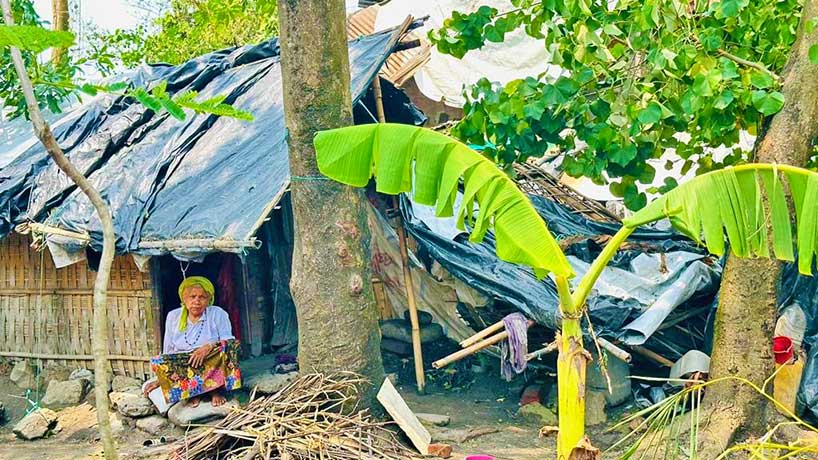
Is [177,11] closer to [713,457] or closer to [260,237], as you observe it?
[260,237]

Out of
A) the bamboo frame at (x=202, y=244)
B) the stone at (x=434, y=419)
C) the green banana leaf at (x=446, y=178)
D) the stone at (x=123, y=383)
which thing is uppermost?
the green banana leaf at (x=446, y=178)

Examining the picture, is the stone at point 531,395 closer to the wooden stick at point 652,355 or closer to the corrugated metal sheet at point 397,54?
the wooden stick at point 652,355

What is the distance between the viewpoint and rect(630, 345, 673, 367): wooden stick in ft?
22.6

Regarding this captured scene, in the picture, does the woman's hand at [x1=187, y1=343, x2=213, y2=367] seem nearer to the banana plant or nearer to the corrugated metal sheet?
the banana plant

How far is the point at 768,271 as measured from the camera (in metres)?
5.15

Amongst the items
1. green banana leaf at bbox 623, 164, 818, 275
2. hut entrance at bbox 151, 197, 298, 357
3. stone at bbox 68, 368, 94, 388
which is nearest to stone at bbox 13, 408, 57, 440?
stone at bbox 68, 368, 94, 388

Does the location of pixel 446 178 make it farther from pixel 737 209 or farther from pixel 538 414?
pixel 538 414

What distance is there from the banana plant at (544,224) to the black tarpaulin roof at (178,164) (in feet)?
8.13

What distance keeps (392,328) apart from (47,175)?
12.3 ft

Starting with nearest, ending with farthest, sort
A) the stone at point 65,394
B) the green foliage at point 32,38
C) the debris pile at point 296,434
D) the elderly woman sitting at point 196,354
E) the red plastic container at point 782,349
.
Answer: the green foliage at point 32,38
the debris pile at point 296,434
the red plastic container at point 782,349
the elderly woman sitting at point 196,354
the stone at point 65,394

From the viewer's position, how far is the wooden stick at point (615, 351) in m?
6.26

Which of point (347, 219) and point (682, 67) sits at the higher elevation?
point (682, 67)

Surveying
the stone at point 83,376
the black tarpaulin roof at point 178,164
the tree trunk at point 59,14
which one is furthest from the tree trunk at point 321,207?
the tree trunk at point 59,14

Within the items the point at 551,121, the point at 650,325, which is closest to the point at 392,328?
the point at 650,325
